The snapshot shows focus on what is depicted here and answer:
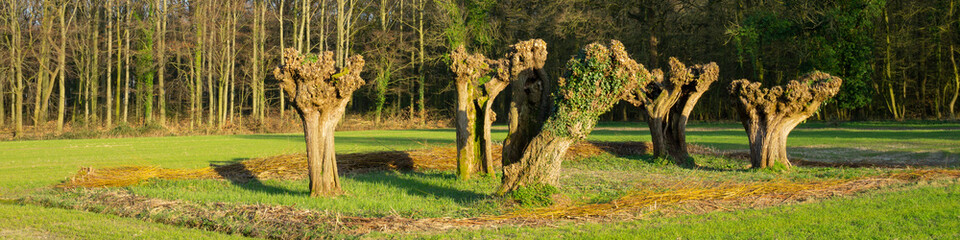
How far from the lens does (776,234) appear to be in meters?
6.76

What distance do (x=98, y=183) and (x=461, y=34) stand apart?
37.0 m

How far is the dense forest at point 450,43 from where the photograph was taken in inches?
1410

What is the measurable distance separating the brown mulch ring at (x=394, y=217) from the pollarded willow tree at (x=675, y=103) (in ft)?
20.0

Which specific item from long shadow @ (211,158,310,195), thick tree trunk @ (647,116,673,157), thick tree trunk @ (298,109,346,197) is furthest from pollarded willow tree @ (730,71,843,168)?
long shadow @ (211,158,310,195)

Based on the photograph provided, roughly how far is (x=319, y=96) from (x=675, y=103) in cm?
1047

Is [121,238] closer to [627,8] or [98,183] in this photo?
[98,183]

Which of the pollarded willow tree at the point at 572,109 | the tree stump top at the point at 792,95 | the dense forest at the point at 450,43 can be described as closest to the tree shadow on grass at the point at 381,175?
the pollarded willow tree at the point at 572,109

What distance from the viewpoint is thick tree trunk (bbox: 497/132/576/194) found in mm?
9703

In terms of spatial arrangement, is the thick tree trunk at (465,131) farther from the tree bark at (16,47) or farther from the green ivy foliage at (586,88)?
the tree bark at (16,47)

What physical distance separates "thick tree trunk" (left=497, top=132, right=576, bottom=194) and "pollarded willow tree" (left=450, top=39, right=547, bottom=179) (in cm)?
298

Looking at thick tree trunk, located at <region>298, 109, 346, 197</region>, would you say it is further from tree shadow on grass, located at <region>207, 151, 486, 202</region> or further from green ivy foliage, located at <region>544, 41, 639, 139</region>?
green ivy foliage, located at <region>544, 41, 639, 139</region>

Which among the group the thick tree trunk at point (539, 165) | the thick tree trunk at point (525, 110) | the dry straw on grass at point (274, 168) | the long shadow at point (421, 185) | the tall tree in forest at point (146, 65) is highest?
the tall tree in forest at point (146, 65)

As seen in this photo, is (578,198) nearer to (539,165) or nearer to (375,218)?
(539,165)

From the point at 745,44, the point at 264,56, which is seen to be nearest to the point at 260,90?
the point at 264,56
